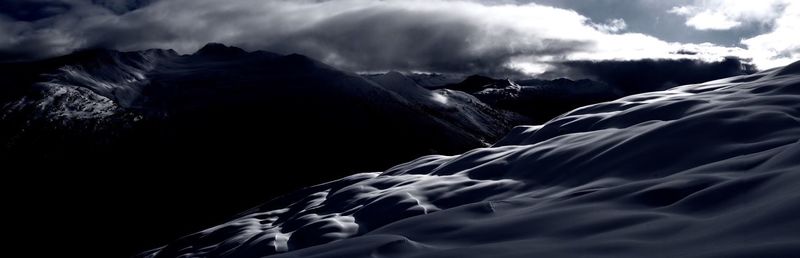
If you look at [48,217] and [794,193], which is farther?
[48,217]

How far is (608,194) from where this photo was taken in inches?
319

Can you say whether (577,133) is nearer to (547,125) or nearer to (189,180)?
(547,125)

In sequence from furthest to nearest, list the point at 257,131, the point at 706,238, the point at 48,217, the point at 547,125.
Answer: the point at 257,131 < the point at 48,217 < the point at 547,125 < the point at 706,238

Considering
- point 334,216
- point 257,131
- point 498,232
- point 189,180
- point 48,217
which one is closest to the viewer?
point 498,232

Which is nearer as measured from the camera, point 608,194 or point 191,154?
point 608,194

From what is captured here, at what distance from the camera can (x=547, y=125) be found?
1614cm

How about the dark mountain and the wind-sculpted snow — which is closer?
the wind-sculpted snow

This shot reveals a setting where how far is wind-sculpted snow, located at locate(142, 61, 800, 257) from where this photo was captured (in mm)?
5789

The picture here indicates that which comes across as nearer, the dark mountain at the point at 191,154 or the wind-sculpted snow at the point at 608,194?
the wind-sculpted snow at the point at 608,194

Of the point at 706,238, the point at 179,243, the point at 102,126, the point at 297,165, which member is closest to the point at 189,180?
the point at 297,165

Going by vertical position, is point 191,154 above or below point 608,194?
above

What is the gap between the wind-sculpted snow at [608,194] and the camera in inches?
228

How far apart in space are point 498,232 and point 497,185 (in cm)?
402

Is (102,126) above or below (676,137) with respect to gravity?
above
